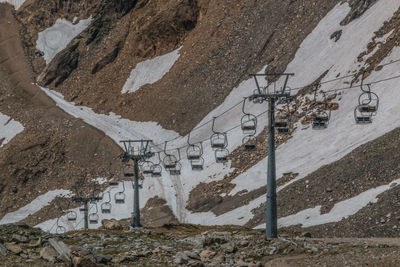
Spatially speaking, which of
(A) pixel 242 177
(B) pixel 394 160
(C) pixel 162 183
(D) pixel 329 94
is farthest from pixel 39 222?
(B) pixel 394 160

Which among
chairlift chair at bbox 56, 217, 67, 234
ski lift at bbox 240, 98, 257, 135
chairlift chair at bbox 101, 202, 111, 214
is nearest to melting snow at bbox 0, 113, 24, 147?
chairlift chair at bbox 56, 217, 67, 234

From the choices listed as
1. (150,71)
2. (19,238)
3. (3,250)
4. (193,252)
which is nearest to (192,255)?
(193,252)

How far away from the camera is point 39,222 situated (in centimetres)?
6650

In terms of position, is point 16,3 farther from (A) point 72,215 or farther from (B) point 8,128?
(A) point 72,215

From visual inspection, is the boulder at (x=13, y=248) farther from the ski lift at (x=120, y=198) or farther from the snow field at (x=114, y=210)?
the snow field at (x=114, y=210)

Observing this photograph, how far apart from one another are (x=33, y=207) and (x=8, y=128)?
2230cm

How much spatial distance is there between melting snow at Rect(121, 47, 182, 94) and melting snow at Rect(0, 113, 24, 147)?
17109 millimetres

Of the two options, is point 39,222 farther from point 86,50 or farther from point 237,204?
point 86,50

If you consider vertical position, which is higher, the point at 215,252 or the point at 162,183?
the point at 162,183

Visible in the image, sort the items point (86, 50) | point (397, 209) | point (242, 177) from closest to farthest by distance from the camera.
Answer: point (397, 209)
point (242, 177)
point (86, 50)

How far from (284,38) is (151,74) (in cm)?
2543

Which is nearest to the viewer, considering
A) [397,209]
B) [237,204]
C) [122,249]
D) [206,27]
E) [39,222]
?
[122,249]

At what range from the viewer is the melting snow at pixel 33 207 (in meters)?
69.9

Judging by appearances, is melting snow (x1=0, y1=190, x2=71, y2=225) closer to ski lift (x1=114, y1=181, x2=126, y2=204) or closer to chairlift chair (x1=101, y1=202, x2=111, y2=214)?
ski lift (x1=114, y1=181, x2=126, y2=204)
